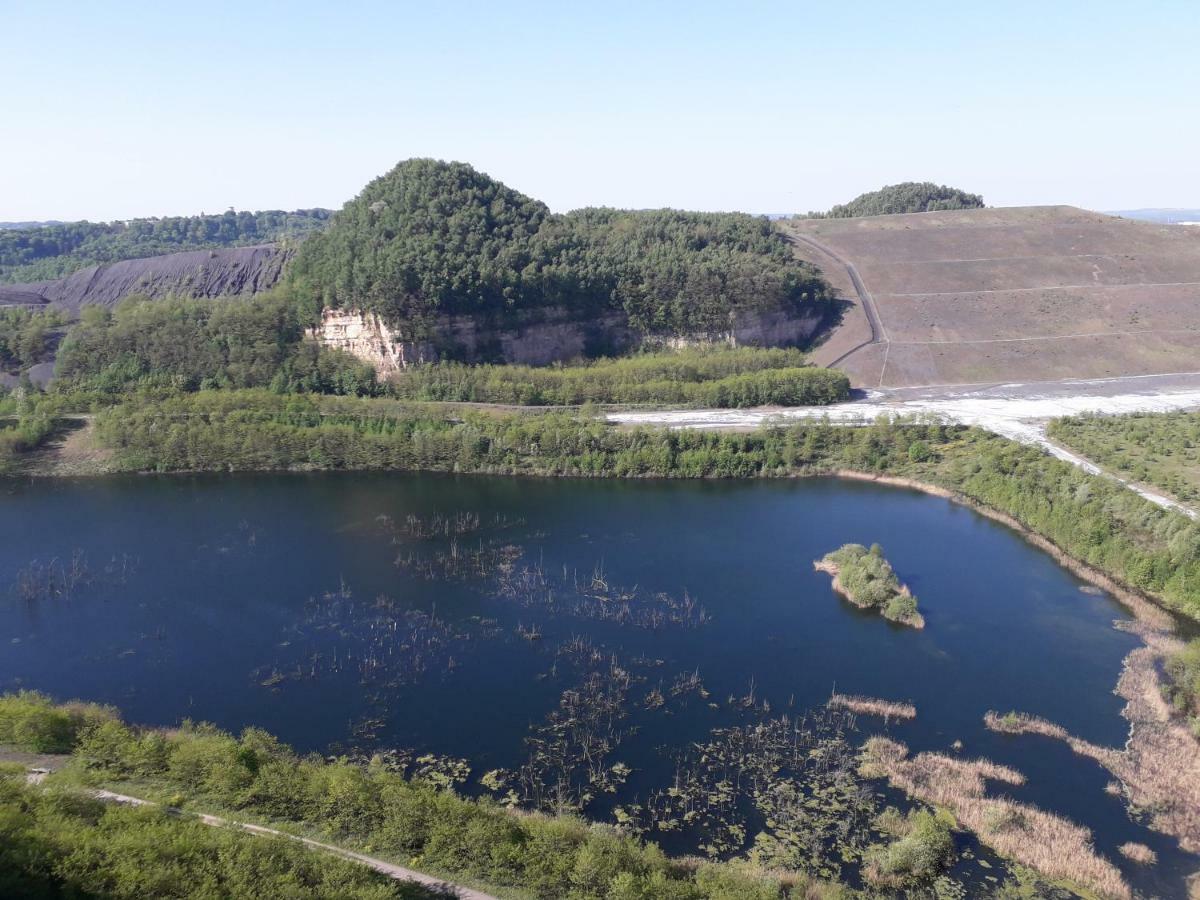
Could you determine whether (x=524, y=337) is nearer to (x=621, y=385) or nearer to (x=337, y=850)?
(x=621, y=385)

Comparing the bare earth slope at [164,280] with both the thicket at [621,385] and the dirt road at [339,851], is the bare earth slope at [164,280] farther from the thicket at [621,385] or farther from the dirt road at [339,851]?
the dirt road at [339,851]

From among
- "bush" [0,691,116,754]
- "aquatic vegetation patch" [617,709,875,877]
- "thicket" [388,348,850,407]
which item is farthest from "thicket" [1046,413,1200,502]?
"bush" [0,691,116,754]

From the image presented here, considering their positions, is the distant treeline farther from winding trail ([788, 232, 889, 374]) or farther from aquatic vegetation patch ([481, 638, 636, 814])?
aquatic vegetation patch ([481, 638, 636, 814])

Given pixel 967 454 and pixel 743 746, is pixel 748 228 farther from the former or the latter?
pixel 743 746

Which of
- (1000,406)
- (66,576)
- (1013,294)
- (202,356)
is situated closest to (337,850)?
(66,576)

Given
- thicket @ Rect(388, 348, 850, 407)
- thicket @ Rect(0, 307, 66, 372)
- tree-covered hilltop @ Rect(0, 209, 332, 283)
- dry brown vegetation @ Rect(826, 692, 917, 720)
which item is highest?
tree-covered hilltop @ Rect(0, 209, 332, 283)
